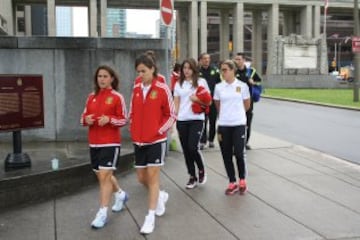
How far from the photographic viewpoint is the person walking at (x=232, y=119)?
767 centimetres

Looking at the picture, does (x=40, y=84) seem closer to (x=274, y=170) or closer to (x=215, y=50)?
(x=274, y=170)

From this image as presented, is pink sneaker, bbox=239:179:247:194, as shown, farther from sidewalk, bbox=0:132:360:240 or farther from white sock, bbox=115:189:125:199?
white sock, bbox=115:189:125:199

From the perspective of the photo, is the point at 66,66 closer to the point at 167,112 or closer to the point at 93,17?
the point at 167,112

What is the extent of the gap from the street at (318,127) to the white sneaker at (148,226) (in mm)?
6139

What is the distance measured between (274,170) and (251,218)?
10.4ft

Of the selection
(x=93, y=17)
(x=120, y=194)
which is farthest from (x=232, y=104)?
(x=93, y=17)

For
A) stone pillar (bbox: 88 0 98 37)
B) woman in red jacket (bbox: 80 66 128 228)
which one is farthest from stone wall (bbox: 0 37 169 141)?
stone pillar (bbox: 88 0 98 37)

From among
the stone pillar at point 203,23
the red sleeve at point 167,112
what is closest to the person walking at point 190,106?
the red sleeve at point 167,112

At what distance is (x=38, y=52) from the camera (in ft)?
35.4

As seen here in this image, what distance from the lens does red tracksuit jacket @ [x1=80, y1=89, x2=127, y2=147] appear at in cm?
612

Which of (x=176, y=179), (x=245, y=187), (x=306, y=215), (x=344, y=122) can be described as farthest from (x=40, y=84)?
(x=344, y=122)

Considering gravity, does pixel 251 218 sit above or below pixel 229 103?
below

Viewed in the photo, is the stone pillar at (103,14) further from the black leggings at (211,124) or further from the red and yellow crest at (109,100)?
the red and yellow crest at (109,100)

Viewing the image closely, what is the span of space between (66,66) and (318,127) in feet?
29.7
